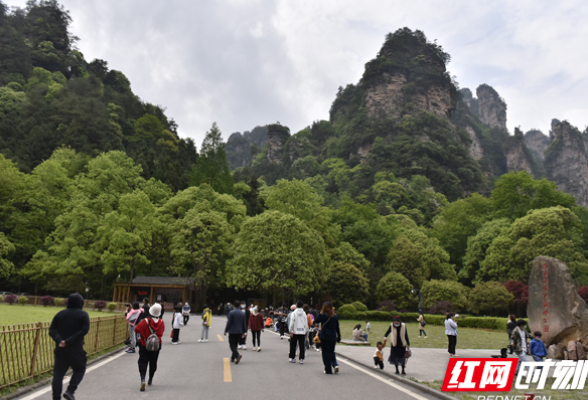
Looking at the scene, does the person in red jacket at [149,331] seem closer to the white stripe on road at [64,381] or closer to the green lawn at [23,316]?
the white stripe on road at [64,381]

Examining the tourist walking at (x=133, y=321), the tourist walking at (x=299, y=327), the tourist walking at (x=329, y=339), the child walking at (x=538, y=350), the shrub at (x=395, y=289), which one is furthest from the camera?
the shrub at (x=395, y=289)

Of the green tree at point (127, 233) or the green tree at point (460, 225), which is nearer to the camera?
the green tree at point (127, 233)

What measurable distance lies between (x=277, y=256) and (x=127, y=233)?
644 inches

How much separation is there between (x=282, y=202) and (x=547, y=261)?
3789 cm

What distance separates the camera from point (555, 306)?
48.0 feet

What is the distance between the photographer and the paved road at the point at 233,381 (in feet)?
23.2

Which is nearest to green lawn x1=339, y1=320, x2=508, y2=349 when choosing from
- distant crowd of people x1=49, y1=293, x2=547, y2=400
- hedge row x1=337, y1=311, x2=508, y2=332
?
hedge row x1=337, y1=311, x2=508, y2=332

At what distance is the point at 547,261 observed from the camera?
15.4 m

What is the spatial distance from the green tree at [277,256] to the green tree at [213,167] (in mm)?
20737

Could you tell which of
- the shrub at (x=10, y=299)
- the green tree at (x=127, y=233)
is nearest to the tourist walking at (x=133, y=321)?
the green tree at (x=127, y=233)

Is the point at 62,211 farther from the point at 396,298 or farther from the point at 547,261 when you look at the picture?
the point at 547,261

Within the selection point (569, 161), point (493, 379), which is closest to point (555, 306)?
point (493, 379)

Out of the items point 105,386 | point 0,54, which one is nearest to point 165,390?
point 105,386

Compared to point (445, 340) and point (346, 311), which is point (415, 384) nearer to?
point (445, 340)
